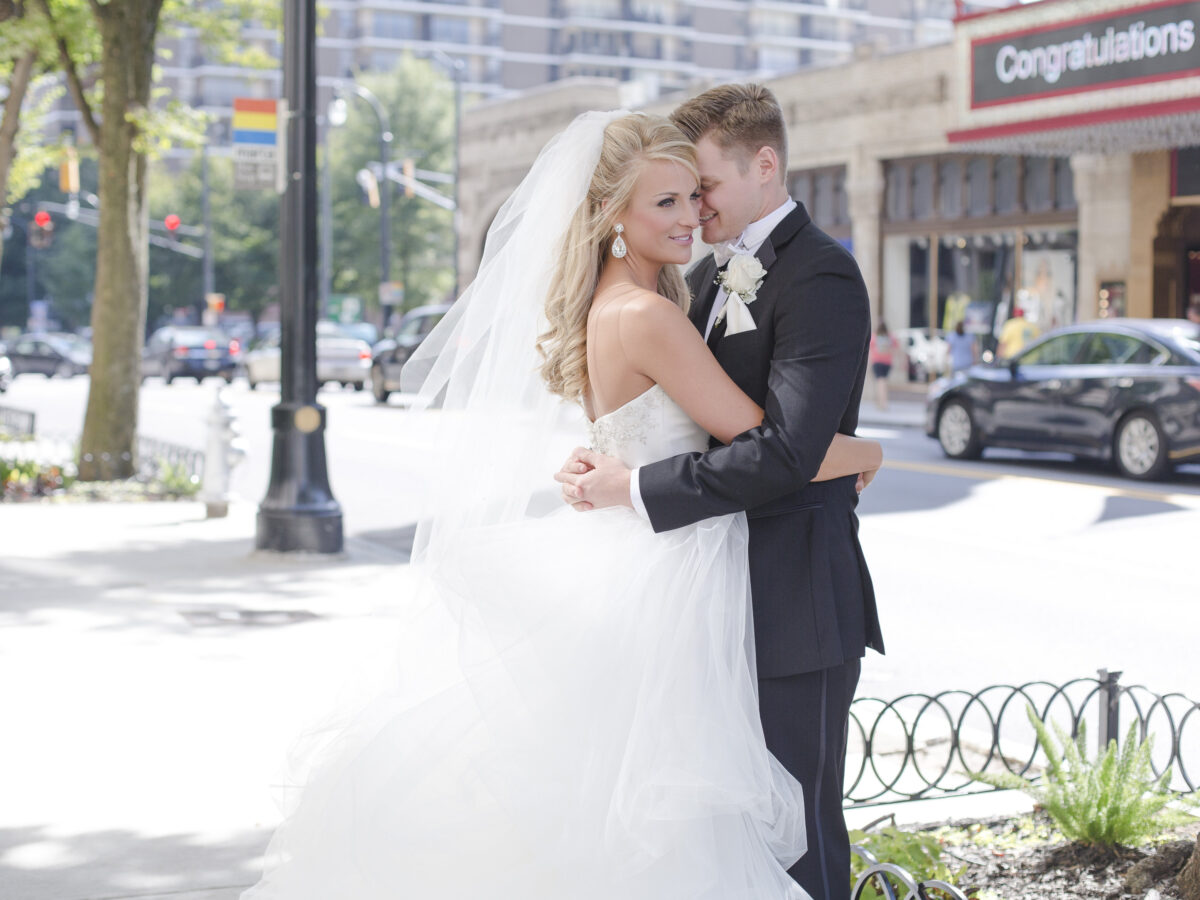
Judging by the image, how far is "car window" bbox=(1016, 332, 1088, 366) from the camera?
51.5 ft

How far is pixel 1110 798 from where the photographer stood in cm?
397

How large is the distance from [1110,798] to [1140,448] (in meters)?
11.5

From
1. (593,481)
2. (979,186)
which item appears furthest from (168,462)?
(979,186)

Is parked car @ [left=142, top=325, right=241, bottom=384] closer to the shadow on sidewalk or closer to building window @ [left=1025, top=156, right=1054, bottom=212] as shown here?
building window @ [left=1025, top=156, right=1054, bottom=212]

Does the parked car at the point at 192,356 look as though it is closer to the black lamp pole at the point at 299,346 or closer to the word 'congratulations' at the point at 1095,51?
the word 'congratulations' at the point at 1095,51

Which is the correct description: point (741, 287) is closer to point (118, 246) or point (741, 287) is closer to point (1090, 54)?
point (118, 246)

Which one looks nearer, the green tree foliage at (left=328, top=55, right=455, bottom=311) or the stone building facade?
the stone building facade

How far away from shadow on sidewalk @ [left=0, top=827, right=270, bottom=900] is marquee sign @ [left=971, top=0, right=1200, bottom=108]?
19.6 m

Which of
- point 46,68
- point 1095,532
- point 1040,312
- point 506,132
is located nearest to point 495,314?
point 1095,532

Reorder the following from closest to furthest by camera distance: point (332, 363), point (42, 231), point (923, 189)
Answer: point (923, 189) < point (332, 363) < point (42, 231)

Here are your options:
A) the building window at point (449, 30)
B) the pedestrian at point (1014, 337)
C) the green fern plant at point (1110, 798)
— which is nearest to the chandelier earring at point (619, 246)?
the green fern plant at point (1110, 798)

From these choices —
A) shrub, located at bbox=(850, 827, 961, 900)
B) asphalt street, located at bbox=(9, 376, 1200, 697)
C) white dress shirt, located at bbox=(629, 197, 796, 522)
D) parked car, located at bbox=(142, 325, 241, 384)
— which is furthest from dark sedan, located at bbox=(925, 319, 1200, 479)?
parked car, located at bbox=(142, 325, 241, 384)

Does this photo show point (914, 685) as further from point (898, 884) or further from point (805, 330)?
point (805, 330)

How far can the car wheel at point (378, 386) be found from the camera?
28.7 m
